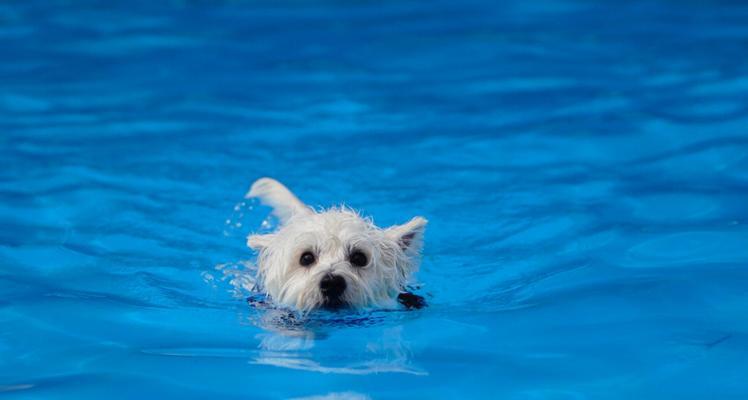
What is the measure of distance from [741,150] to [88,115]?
18.9 ft

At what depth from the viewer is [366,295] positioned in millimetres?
5340

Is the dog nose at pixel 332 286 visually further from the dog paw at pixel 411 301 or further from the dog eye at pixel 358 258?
the dog paw at pixel 411 301

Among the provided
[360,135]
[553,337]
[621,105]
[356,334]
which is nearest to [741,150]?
[621,105]

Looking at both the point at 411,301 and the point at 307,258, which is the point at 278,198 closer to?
the point at 307,258

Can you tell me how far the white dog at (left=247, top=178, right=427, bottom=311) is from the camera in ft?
17.2

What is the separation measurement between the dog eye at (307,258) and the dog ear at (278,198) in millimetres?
811

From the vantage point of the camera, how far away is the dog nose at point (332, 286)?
5203 mm

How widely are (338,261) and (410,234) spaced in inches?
22.3

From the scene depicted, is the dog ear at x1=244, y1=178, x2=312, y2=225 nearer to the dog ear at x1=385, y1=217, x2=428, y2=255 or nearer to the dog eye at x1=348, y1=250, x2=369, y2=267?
the dog ear at x1=385, y1=217, x2=428, y2=255

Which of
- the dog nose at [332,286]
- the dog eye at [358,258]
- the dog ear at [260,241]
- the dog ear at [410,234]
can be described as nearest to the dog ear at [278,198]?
the dog ear at [260,241]

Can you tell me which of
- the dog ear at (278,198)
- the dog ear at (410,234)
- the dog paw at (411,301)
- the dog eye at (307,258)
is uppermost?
the dog ear at (278,198)

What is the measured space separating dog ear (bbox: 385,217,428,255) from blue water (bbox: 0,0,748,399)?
12.3 inches

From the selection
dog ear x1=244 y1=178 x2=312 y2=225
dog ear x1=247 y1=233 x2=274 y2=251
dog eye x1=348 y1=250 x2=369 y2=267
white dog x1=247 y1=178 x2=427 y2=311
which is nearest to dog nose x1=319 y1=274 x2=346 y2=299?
white dog x1=247 y1=178 x2=427 y2=311

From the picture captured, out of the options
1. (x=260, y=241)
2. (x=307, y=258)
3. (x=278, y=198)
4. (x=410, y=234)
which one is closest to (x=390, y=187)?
(x=278, y=198)
